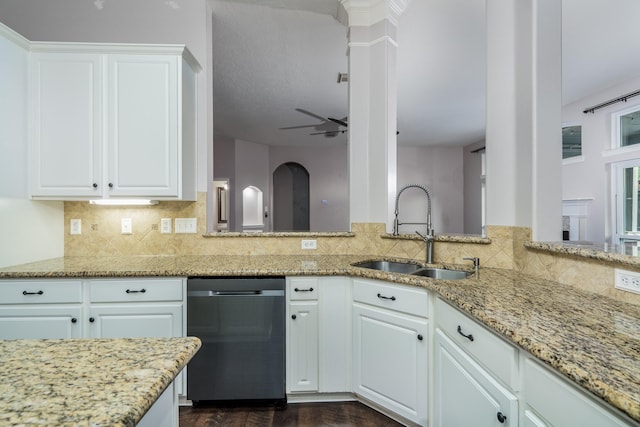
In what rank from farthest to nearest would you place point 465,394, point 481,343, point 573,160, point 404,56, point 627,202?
point 573,160 → point 627,202 → point 404,56 → point 465,394 → point 481,343

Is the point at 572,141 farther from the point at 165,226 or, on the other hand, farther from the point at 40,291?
the point at 40,291

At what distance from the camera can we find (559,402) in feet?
2.60

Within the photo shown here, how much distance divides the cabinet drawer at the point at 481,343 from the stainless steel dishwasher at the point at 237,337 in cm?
95

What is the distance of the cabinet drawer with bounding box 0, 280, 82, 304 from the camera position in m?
1.85

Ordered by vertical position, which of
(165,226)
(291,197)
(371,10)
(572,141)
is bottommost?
(165,226)

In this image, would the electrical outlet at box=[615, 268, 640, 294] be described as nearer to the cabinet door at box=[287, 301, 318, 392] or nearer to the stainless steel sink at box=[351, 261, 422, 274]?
the stainless steel sink at box=[351, 261, 422, 274]

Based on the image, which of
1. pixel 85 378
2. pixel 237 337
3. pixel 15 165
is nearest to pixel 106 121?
pixel 15 165

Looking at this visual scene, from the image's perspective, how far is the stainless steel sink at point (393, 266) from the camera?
2.19 metres

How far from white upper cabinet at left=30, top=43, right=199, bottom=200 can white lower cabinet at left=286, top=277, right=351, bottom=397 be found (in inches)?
48.1

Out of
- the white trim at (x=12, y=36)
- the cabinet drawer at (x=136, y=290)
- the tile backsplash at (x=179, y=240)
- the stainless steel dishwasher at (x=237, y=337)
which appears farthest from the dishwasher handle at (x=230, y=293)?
the white trim at (x=12, y=36)

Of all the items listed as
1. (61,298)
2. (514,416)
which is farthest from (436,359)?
(61,298)

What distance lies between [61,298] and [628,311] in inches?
109

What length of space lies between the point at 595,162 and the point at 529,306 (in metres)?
5.23

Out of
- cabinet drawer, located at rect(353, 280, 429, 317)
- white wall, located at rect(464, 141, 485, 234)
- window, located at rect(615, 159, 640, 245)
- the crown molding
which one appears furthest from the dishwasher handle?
white wall, located at rect(464, 141, 485, 234)
